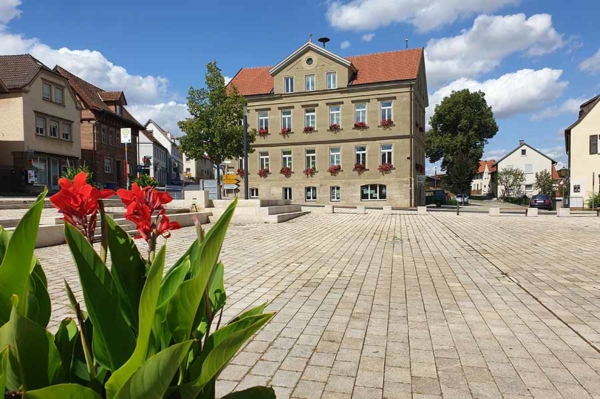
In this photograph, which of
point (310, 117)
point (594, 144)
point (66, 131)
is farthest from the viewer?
point (310, 117)

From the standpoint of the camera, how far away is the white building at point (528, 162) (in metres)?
74.8

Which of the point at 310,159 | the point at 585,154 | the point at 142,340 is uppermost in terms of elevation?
the point at 585,154

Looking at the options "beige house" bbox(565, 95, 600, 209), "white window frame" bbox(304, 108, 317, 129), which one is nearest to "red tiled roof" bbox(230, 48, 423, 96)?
"white window frame" bbox(304, 108, 317, 129)

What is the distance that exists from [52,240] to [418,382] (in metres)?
9.50

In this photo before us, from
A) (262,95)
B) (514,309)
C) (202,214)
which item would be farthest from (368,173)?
(514,309)

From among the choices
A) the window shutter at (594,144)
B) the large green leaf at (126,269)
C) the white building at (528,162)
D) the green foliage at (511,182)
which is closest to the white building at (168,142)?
the green foliage at (511,182)

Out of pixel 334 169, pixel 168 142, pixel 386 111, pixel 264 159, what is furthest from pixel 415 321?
pixel 168 142

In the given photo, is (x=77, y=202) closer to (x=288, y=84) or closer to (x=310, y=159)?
(x=310, y=159)

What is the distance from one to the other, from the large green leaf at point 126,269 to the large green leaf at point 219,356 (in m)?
0.33

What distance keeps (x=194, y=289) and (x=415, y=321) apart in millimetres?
3787

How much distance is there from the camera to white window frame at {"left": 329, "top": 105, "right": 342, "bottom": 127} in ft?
124

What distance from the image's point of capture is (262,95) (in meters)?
39.4

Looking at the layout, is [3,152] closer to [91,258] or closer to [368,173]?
[368,173]

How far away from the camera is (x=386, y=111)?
36469 millimetres
